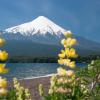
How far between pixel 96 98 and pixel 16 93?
4.95 feet

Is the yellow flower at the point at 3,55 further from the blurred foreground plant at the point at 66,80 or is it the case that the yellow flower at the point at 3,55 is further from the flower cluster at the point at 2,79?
the blurred foreground plant at the point at 66,80

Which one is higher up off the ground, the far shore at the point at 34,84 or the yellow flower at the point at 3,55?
the yellow flower at the point at 3,55

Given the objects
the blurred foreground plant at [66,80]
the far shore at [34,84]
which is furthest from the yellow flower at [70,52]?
the far shore at [34,84]

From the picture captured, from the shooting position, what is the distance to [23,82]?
11836 millimetres

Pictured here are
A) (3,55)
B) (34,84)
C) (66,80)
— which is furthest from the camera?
(34,84)

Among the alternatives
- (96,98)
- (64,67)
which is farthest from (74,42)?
(96,98)

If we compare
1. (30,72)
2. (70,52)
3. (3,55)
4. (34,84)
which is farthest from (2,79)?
(30,72)

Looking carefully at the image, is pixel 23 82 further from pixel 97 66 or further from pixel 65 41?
pixel 65 41

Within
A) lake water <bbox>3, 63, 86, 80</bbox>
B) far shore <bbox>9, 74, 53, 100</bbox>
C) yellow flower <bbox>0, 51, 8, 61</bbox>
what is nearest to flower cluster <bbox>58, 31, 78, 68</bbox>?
yellow flower <bbox>0, 51, 8, 61</bbox>

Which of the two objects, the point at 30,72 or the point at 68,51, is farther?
the point at 30,72

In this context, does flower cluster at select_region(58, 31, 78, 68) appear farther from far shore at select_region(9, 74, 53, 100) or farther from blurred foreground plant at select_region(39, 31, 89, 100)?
far shore at select_region(9, 74, 53, 100)

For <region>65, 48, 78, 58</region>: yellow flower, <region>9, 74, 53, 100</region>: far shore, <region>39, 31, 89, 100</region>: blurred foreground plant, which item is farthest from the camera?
<region>9, 74, 53, 100</region>: far shore

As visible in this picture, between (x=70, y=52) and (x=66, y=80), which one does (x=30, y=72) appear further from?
(x=70, y=52)

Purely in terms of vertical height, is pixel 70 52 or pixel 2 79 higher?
pixel 70 52
